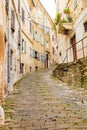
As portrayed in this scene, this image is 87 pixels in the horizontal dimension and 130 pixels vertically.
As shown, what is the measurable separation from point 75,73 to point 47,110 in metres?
6.27

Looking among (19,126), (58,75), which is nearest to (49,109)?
(19,126)

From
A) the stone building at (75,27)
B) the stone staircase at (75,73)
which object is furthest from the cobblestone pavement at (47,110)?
the stone building at (75,27)

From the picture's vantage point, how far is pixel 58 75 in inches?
692

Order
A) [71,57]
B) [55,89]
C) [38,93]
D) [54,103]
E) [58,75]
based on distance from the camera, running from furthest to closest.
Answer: [71,57]
[58,75]
[55,89]
[38,93]
[54,103]

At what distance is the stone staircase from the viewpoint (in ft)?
46.6

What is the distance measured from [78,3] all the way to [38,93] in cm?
997

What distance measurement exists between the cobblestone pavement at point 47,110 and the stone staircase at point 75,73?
5.29 feet

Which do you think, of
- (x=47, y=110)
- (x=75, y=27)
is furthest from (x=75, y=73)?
(x=75, y=27)

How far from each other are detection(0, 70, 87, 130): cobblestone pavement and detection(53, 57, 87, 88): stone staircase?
5.29 feet

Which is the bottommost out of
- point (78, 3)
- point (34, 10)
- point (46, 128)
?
point (46, 128)

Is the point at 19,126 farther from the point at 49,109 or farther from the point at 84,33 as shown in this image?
the point at 84,33

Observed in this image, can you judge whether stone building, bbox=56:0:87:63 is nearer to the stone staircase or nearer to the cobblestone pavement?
A: the stone staircase

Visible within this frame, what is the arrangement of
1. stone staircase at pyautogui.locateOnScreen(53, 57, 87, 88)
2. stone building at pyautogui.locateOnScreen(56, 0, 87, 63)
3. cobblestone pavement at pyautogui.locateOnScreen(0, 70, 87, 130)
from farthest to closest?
stone building at pyautogui.locateOnScreen(56, 0, 87, 63), stone staircase at pyautogui.locateOnScreen(53, 57, 87, 88), cobblestone pavement at pyautogui.locateOnScreen(0, 70, 87, 130)

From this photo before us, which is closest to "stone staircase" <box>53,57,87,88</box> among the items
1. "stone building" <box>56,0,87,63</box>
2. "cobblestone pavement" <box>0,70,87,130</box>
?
"cobblestone pavement" <box>0,70,87,130</box>
